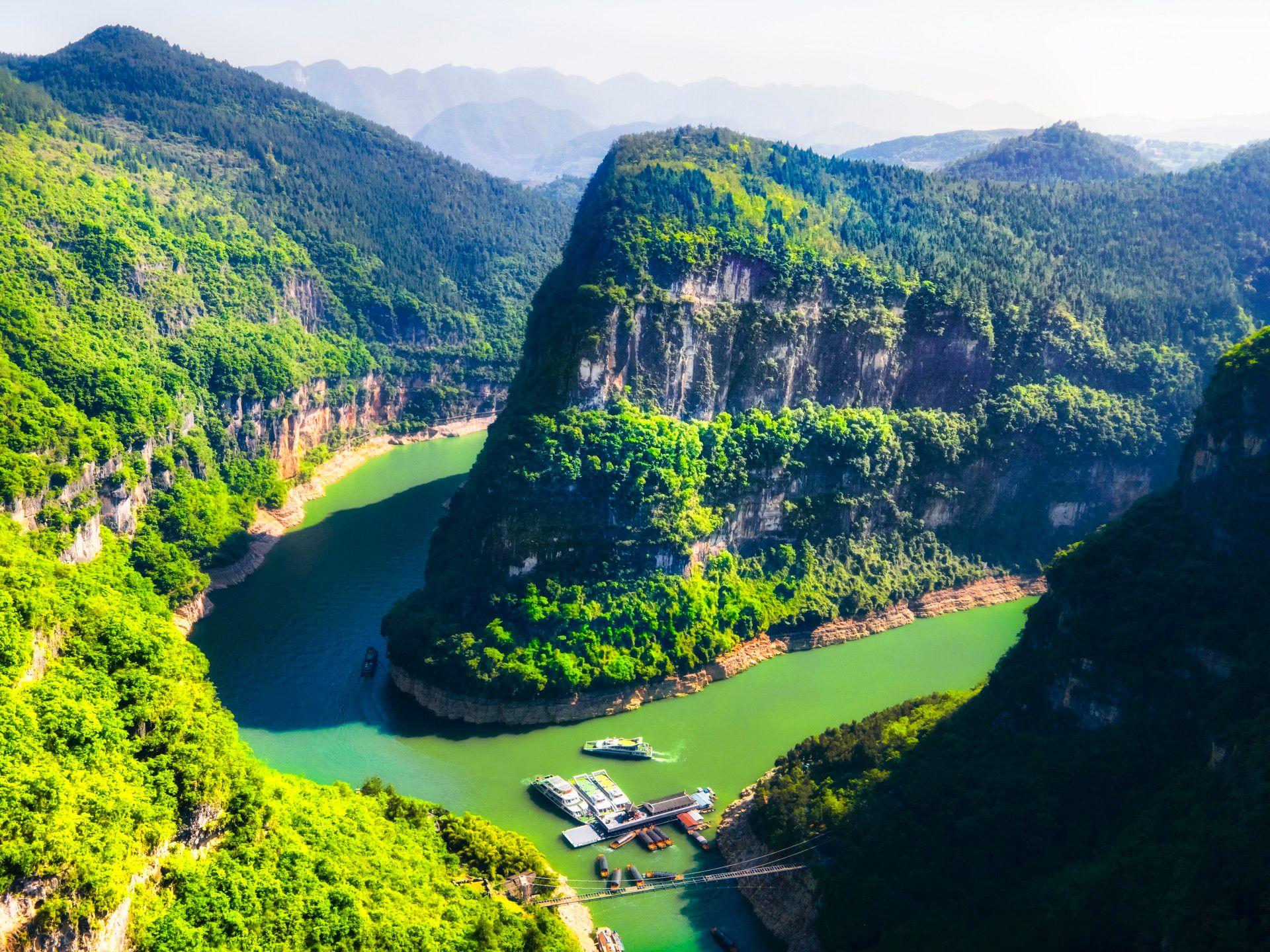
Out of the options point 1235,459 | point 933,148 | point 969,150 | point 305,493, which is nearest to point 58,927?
point 1235,459

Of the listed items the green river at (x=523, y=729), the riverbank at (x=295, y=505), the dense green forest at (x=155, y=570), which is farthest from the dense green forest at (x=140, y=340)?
the green river at (x=523, y=729)

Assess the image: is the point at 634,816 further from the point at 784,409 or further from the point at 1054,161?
the point at 1054,161

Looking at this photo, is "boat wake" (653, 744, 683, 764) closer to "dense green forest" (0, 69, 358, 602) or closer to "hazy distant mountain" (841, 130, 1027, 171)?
"dense green forest" (0, 69, 358, 602)

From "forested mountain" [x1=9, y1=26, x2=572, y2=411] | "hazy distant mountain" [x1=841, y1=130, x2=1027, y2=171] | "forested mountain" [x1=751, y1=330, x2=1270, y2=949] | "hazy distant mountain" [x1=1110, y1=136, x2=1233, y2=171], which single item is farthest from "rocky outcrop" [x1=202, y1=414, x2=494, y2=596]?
"hazy distant mountain" [x1=1110, y1=136, x2=1233, y2=171]

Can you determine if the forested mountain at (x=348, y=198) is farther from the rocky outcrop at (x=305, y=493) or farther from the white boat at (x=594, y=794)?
Result: the white boat at (x=594, y=794)

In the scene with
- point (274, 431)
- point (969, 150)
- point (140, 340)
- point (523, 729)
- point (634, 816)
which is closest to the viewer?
point (634, 816)

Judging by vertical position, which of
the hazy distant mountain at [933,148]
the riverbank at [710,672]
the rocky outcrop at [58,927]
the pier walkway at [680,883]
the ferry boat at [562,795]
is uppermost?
the hazy distant mountain at [933,148]

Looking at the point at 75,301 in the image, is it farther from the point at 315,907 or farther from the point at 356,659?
the point at 315,907
